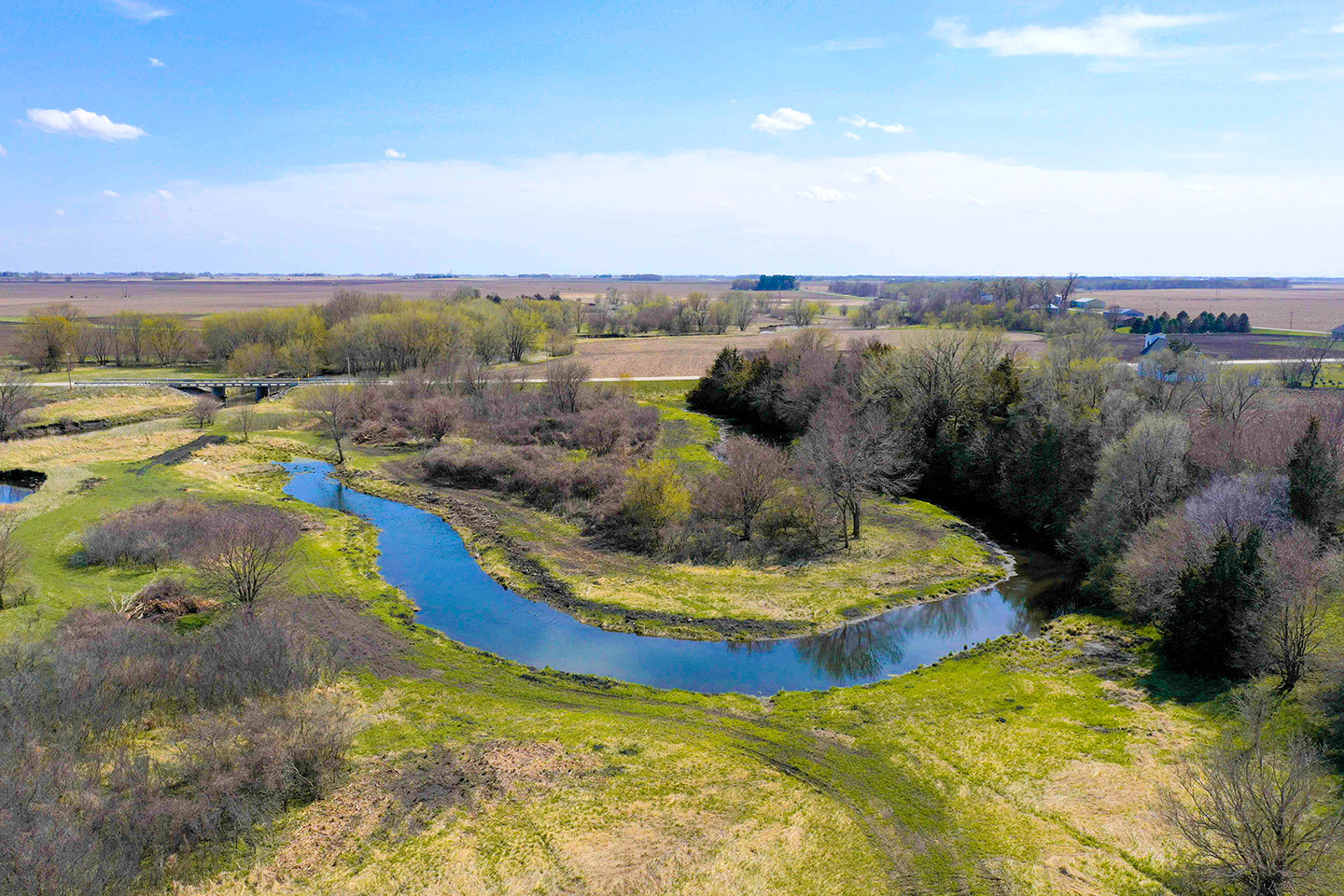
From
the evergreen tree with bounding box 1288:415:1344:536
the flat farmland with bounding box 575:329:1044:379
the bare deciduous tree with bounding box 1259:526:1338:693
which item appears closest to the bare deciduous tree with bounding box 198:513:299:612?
the bare deciduous tree with bounding box 1259:526:1338:693

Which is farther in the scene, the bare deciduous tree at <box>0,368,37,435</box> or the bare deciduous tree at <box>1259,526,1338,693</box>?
the bare deciduous tree at <box>0,368,37,435</box>

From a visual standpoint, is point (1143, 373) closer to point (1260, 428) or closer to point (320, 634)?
point (1260, 428)

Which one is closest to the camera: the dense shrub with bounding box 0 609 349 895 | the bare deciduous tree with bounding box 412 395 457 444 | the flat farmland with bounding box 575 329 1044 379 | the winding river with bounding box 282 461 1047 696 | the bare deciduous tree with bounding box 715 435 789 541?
the dense shrub with bounding box 0 609 349 895

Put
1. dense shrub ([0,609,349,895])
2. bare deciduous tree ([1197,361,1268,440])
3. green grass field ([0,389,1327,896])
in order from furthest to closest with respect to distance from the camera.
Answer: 1. bare deciduous tree ([1197,361,1268,440])
2. green grass field ([0,389,1327,896])
3. dense shrub ([0,609,349,895])

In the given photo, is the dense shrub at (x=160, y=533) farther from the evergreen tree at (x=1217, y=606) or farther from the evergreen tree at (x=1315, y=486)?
the evergreen tree at (x=1315, y=486)

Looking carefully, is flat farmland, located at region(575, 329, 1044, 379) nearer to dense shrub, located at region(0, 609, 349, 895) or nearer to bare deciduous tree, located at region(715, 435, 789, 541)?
bare deciduous tree, located at region(715, 435, 789, 541)

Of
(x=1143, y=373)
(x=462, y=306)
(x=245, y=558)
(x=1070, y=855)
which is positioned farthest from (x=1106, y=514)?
(x=462, y=306)

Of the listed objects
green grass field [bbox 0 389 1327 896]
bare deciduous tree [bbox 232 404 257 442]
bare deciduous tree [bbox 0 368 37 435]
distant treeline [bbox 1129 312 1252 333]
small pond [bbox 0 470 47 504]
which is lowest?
green grass field [bbox 0 389 1327 896]
